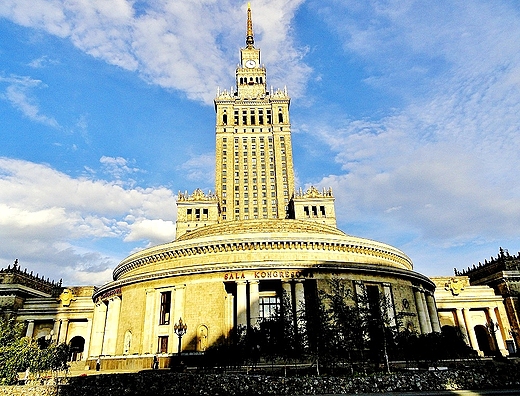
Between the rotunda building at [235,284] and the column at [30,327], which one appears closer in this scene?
the rotunda building at [235,284]

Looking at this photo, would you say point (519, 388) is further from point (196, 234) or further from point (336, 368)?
point (196, 234)

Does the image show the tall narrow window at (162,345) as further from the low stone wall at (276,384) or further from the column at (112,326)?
the low stone wall at (276,384)

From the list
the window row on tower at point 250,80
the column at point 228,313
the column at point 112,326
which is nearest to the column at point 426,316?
the column at point 228,313

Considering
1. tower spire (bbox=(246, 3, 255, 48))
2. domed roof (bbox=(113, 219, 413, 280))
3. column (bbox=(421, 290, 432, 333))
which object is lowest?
column (bbox=(421, 290, 432, 333))

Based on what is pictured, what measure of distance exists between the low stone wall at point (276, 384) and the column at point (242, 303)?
1417 cm

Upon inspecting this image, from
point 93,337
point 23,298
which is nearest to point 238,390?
point 93,337

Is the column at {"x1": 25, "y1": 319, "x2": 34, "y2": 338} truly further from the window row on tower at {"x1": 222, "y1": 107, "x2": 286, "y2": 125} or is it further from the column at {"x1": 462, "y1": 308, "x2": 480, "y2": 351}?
the window row on tower at {"x1": 222, "y1": 107, "x2": 286, "y2": 125}

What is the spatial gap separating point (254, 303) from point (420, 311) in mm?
17810

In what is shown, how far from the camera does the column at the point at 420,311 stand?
38.5 m

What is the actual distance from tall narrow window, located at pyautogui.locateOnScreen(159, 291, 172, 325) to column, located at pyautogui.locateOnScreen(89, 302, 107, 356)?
9927 mm

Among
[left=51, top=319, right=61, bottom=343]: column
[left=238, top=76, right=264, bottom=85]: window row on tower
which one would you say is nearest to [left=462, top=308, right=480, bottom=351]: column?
[left=51, top=319, right=61, bottom=343]: column

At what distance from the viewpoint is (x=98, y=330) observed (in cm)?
4225

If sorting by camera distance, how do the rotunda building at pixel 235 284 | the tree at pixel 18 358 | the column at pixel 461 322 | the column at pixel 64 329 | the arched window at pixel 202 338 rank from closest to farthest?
the tree at pixel 18 358
the arched window at pixel 202 338
the rotunda building at pixel 235 284
the column at pixel 64 329
the column at pixel 461 322

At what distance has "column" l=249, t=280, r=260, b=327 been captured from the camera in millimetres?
32406
